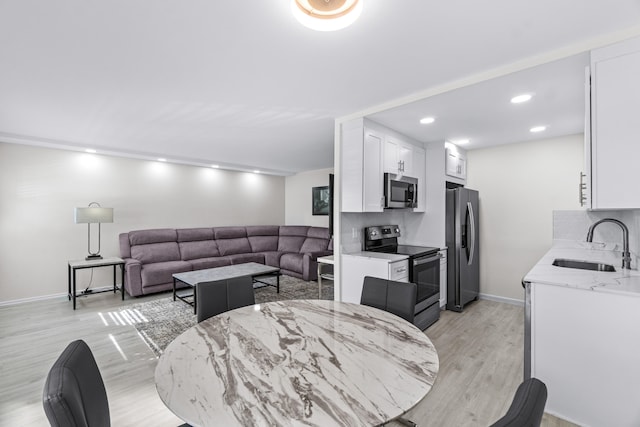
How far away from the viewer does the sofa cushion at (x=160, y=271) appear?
14.7ft

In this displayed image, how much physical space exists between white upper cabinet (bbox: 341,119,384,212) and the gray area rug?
2.00 meters

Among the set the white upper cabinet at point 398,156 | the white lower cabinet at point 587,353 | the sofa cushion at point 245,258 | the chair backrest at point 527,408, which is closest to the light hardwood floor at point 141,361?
the white lower cabinet at point 587,353

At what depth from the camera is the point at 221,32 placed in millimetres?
1691

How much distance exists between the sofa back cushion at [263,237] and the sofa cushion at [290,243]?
0.17 m

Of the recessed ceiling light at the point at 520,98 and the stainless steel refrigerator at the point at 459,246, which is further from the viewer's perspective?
the stainless steel refrigerator at the point at 459,246

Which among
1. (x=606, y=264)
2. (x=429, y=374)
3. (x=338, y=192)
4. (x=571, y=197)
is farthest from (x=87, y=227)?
(x=571, y=197)

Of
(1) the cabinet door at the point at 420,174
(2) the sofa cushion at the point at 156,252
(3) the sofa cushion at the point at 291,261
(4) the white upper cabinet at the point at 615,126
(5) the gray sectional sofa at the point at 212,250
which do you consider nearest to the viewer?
(4) the white upper cabinet at the point at 615,126

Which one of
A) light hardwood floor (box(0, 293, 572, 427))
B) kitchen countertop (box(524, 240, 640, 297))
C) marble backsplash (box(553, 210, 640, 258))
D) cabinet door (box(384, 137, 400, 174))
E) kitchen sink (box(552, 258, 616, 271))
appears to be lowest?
light hardwood floor (box(0, 293, 572, 427))

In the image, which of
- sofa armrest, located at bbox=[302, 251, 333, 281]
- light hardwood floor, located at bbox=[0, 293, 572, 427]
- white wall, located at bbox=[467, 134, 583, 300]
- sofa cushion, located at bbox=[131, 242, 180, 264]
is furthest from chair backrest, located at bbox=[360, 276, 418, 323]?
sofa cushion, located at bbox=[131, 242, 180, 264]

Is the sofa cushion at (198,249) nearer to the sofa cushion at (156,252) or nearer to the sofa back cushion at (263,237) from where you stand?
the sofa cushion at (156,252)

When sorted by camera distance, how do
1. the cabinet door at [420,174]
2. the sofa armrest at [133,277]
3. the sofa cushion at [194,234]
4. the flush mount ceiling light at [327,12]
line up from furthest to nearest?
the sofa cushion at [194,234]
the sofa armrest at [133,277]
the cabinet door at [420,174]
the flush mount ceiling light at [327,12]

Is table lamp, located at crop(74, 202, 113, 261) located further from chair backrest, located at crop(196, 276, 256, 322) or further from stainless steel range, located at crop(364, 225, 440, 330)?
stainless steel range, located at crop(364, 225, 440, 330)

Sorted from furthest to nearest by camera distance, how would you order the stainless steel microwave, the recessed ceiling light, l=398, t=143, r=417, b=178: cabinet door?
1. l=398, t=143, r=417, b=178: cabinet door
2. the stainless steel microwave
3. the recessed ceiling light

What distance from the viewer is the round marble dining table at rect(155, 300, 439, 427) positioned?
0.85 meters
